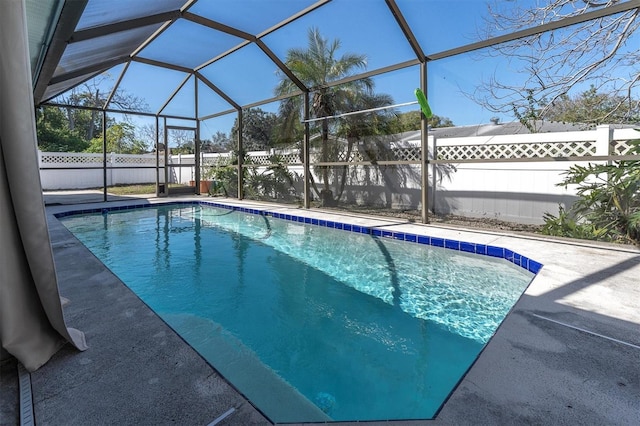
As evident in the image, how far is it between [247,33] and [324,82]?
1.99m

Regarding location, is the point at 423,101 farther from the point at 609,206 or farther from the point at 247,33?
the point at 247,33

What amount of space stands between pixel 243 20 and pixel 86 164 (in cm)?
1250

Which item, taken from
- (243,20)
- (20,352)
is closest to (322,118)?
(243,20)

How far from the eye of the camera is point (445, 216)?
7.02m

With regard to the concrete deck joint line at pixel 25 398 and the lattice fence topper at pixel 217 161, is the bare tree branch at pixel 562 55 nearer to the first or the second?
the concrete deck joint line at pixel 25 398

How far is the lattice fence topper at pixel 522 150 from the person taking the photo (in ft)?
15.6

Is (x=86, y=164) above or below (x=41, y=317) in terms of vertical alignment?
above

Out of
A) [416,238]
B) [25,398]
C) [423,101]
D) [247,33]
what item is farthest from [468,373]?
[247,33]

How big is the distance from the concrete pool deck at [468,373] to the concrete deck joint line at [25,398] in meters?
0.02

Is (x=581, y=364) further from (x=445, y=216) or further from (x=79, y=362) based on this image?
(x=445, y=216)

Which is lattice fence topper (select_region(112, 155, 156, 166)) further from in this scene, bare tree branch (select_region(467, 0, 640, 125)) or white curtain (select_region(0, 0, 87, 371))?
white curtain (select_region(0, 0, 87, 371))

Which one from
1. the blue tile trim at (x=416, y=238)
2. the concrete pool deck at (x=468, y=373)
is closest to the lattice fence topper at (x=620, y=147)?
the blue tile trim at (x=416, y=238)

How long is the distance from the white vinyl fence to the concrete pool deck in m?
2.83

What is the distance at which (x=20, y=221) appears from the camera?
1537 millimetres
